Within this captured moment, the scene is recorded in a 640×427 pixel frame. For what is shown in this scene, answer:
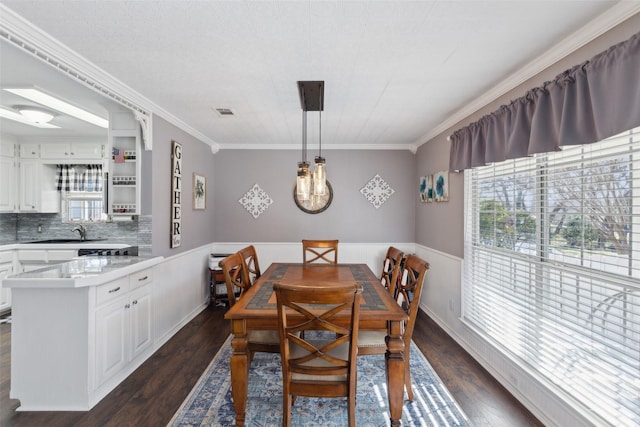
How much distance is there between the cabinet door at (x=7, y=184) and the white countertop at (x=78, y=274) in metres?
2.76

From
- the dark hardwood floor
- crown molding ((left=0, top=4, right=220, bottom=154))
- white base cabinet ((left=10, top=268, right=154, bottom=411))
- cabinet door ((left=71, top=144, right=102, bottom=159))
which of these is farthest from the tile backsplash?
white base cabinet ((left=10, top=268, right=154, bottom=411))

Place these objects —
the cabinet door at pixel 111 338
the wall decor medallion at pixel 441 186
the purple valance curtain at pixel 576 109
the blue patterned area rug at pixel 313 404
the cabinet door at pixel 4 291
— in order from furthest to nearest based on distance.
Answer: the cabinet door at pixel 4 291 → the wall decor medallion at pixel 441 186 → the cabinet door at pixel 111 338 → the blue patterned area rug at pixel 313 404 → the purple valance curtain at pixel 576 109

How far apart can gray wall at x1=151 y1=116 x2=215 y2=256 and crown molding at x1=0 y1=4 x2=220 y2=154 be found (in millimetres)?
280

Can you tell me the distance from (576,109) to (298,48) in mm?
1648

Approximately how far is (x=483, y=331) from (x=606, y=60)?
7.35ft

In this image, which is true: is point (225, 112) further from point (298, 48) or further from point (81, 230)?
point (81, 230)

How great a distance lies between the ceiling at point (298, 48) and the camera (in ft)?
4.82

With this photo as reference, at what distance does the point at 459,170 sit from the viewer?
2977 mm

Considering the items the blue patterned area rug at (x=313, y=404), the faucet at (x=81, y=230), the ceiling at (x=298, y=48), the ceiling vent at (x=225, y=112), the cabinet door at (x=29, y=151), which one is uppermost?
the ceiling vent at (x=225, y=112)

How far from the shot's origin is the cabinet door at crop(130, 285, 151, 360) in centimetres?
251

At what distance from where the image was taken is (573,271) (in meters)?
1.76

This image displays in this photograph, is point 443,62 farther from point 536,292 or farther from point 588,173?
point 536,292

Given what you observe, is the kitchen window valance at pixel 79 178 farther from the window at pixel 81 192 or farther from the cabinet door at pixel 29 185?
the cabinet door at pixel 29 185

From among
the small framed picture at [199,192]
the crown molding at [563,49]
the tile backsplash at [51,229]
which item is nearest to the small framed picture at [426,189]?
the crown molding at [563,49]
